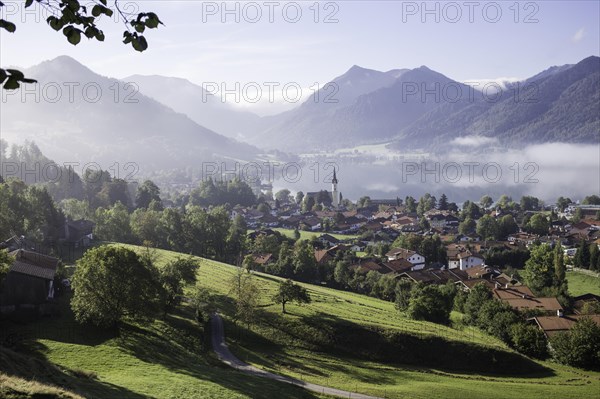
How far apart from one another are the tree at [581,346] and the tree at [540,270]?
1823 cm

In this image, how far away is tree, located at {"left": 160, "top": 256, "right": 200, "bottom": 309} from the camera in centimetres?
3434

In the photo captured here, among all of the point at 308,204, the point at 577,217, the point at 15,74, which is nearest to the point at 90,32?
the point at 15,74

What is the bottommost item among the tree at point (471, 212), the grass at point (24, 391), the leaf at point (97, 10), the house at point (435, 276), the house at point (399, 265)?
the house at point (435, 276)

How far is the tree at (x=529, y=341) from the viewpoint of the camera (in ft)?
129

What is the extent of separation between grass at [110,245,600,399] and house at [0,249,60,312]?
11.2 m

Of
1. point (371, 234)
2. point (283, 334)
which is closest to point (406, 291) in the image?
point (283, 334)

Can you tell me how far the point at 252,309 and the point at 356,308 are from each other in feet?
38.9

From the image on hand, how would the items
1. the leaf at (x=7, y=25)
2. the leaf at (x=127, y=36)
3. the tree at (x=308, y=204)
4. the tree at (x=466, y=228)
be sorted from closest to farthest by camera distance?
the leaf at (x=7, y=25) → the leaf at (x=127, y=36) → the tree at (x=466, y=228) → the tree at (x=308, y=204)

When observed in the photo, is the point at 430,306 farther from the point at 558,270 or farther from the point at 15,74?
the point at 15,74

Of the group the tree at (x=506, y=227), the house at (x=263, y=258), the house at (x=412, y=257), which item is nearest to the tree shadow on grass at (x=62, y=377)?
the house at (x=263, y=258)

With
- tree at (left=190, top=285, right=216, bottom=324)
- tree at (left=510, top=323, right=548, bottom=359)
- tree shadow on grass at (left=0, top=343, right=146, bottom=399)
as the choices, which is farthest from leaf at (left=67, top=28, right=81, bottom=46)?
tree at (left=510, top=323, right=548, bottom=359)

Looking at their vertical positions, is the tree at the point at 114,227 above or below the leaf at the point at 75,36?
below

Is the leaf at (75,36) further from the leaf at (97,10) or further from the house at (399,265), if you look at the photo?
the house at (399,265)

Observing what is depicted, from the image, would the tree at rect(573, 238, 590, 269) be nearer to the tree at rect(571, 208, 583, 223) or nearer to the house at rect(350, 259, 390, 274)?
the house at rect(350, 259, 390, 274)
